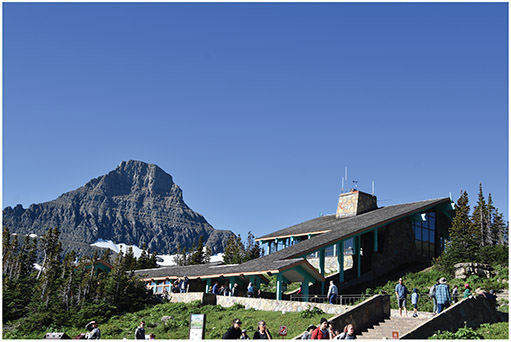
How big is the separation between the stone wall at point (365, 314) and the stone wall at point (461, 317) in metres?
2.43

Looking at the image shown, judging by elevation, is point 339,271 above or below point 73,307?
above

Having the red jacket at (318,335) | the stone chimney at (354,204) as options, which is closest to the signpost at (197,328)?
the red jacket at (318,335)

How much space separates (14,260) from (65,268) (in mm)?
17553

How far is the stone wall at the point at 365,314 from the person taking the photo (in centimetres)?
1841

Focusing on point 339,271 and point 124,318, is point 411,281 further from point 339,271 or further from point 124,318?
point 124,318

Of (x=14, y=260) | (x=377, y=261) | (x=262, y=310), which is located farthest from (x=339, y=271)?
(x=14, y=260)

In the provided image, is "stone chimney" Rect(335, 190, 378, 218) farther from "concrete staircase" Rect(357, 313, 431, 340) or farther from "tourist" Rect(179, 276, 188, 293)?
"concrete staircase" Rect(357, 313, 431, 340)

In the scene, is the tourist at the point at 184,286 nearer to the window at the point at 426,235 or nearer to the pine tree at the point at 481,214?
the window at the point at 426,235

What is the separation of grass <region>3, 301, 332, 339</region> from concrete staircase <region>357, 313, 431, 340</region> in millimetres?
2361

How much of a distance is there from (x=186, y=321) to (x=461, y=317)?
12.2 m

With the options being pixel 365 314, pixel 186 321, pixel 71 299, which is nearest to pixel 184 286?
pixel 71 299

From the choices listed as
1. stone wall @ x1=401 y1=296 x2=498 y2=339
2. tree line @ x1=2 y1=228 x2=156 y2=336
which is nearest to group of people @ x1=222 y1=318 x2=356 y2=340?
stone wall @ x1=401 y1=296 x2=498 y2=339

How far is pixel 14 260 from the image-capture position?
5062 centimetres

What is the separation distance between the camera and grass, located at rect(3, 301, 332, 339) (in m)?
21.4
